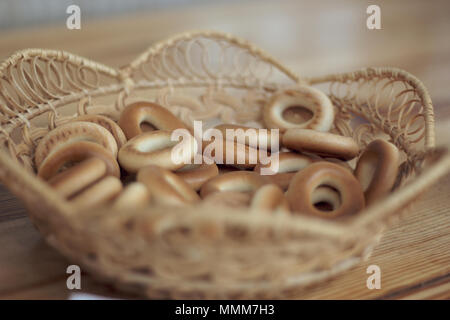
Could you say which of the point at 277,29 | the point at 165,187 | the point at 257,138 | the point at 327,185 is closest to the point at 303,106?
the point at 257,138

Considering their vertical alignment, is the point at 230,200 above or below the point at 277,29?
below

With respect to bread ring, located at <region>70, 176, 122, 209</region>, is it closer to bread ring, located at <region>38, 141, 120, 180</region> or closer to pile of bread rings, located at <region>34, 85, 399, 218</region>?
pile of bread rings, located at <region>34, 85, 399, 218</region>

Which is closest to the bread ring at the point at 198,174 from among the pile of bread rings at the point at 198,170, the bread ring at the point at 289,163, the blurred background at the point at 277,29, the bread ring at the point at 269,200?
the pile of bread rings at the point at 198,170

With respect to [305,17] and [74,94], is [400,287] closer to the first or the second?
[74,94]

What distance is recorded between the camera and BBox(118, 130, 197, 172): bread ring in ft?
3.08

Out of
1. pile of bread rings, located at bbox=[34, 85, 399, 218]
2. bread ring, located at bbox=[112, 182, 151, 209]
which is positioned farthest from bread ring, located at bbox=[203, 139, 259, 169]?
bread ring, located at bbox=[112, 182, 151, 209]

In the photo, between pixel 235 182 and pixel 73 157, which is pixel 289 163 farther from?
pixel 73 157

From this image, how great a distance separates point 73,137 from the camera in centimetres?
100

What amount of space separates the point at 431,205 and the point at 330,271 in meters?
0.51

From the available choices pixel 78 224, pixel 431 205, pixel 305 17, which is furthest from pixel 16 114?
pixel 305 17

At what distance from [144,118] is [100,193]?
0.42 metres

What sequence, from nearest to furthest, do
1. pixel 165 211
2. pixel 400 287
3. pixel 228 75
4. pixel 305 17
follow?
pixel 165 211 < pixel 400 287 < pixel 228 75 < pixel 305 17

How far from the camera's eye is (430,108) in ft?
3.08

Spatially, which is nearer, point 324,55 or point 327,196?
point 327,196
